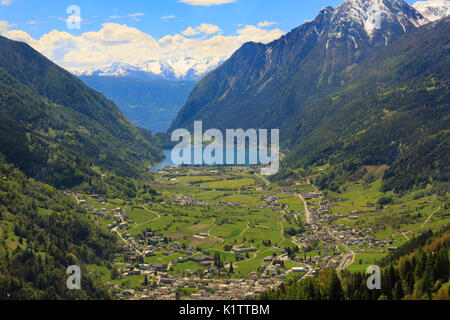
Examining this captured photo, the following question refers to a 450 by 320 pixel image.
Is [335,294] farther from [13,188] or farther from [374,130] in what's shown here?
[374,130]

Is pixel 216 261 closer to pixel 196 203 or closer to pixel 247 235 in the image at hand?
pixel 247 235

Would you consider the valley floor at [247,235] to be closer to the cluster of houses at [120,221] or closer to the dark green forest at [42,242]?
the cluster of houses at [120,221]

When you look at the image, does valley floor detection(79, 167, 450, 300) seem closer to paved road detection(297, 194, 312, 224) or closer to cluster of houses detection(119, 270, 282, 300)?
cluster of houses detection(119, 270, 282, 300)

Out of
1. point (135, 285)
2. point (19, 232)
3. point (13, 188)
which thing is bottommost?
point (135, 285)

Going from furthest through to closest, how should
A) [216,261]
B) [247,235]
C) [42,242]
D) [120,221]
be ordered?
Result: [120,221]
[247,235]
[216,261]
[42,242]

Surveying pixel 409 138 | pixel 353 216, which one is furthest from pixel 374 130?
pixel 353 216

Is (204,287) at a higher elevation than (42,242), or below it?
below

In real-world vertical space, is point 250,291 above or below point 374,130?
below

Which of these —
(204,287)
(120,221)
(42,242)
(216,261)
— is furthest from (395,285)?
(120,221)
